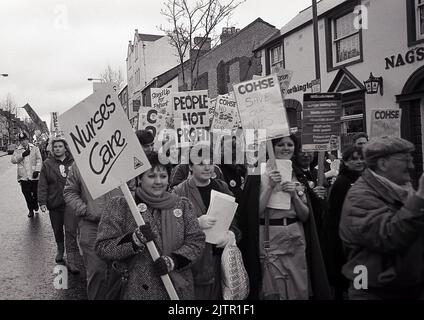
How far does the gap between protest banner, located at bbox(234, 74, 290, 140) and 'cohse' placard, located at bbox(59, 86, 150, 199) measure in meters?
1.11

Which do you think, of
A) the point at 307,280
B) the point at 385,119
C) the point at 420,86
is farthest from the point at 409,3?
the point at 307,280

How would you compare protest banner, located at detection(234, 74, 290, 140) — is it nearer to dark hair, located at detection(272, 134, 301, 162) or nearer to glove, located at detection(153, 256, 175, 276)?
dark hair, located at detection(272, 134, 301, 162)

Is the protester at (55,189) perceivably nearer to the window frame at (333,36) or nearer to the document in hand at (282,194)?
the document in hand at (282,194)

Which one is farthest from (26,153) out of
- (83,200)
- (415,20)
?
(415,20)

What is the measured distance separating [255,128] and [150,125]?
4.48m

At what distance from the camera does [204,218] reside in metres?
3.53

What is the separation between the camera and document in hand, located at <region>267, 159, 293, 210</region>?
362 centimetres

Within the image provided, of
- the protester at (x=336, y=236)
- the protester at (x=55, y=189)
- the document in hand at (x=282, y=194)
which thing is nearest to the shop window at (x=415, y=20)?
the protester at (x=336, y=236)

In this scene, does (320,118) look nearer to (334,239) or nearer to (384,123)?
(384,123)

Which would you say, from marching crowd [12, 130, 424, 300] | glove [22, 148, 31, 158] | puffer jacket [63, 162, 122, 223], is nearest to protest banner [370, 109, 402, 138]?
marching crowd [12, 130, 424, 300]

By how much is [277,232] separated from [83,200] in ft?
7.50

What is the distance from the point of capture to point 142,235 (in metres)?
2.86
